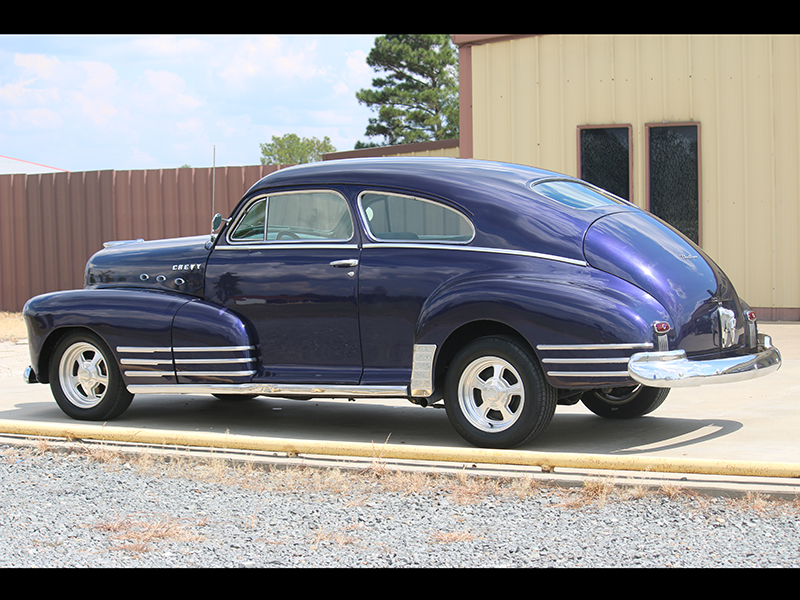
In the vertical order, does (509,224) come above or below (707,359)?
above

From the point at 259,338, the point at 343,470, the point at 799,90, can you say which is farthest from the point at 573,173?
the point at 343,470

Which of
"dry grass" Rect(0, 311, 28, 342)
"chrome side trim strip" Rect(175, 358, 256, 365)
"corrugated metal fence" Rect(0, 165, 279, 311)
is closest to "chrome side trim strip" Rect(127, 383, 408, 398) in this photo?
"chrome side trim strip" Rect(175, 358, 256, 365)

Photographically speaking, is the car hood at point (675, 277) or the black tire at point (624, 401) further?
the black tire at point (624, 401)

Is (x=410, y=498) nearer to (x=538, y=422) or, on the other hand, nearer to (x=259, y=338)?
(x=538, y=422)

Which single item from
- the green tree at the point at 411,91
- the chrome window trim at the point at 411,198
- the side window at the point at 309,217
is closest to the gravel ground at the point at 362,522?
the chrome window trim at the point at 411,198

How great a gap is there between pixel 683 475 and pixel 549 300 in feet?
4.10

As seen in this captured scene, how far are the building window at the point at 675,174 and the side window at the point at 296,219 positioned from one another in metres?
7.34

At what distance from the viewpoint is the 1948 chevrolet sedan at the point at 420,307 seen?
549 centimetres

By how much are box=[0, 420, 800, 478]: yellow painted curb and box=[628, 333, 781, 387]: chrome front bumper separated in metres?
0.53

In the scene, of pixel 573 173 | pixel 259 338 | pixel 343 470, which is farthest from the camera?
pixel 573 173

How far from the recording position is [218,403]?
321 inches

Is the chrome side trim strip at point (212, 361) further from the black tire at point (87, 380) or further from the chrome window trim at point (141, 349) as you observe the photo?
the black tire at point (87, 380)

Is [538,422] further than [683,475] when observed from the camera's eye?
Yes

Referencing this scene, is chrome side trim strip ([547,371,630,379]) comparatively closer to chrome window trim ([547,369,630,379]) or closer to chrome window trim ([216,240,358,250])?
chrome window trim ([547,369,630,379])
